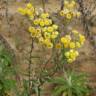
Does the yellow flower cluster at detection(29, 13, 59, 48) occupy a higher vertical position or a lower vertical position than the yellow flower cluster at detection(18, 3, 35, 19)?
lower

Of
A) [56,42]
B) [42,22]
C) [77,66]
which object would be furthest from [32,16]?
[77,66]

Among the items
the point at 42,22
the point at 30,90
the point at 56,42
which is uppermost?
the point at 42,22

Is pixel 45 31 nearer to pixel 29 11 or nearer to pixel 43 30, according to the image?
pixel 43 30

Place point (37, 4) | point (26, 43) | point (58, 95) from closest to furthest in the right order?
point (58, 95) → point (26, 43) → point (37, 4)

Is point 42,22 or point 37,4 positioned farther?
point 37,4

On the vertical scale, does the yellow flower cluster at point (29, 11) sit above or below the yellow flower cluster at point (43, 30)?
above

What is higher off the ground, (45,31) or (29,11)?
(29,11)

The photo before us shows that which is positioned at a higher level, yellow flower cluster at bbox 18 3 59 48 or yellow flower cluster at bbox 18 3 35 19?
yellow flower cluster at bbox 18 3 35 19

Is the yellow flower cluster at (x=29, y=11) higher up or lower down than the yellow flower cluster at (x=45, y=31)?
higher up

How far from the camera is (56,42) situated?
13.4 ft

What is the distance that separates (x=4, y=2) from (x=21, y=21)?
46 centimetres

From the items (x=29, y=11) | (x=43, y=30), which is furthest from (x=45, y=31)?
(x=29, y=11)

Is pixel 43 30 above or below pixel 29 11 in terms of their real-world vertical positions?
below

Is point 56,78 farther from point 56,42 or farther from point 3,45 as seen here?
point 56,42
